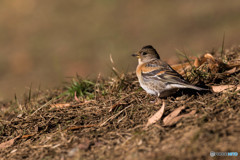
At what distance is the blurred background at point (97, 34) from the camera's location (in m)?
13.0

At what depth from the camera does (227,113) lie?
4.19 m

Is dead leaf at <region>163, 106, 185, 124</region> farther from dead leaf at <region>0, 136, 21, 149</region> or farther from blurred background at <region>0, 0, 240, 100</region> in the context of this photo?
blurred background at <region>0, 0, 240, 100</region>

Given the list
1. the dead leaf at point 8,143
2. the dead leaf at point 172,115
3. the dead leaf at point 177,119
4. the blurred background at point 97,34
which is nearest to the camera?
the dead leaf at point 177,119

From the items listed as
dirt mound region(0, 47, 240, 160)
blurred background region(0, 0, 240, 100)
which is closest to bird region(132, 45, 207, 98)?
dirt mound region(0, 47, 240, 160)

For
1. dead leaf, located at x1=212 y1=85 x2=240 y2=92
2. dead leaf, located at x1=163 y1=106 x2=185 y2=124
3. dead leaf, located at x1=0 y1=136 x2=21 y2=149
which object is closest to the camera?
dead leaf, located at x1=163 y1=106 x2=185 y2=124

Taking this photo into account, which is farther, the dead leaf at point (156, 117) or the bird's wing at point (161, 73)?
the bird's wing at point (161, 73)

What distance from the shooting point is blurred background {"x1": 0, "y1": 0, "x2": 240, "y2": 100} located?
42.8 feet

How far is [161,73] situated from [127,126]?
4.00 feet

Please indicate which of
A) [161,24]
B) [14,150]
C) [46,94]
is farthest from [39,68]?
[14,150]

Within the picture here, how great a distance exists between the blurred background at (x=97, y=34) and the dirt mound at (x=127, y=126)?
591 centimetres

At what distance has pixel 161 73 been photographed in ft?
→ 17.6

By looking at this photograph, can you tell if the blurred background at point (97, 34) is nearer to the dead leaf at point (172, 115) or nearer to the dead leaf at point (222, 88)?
the dead leaf at point (222, 88)

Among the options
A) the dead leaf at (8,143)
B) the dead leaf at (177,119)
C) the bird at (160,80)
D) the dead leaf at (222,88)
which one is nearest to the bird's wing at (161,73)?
the bird at (160,80)

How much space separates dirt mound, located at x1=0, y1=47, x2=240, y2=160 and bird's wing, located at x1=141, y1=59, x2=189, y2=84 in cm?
30
